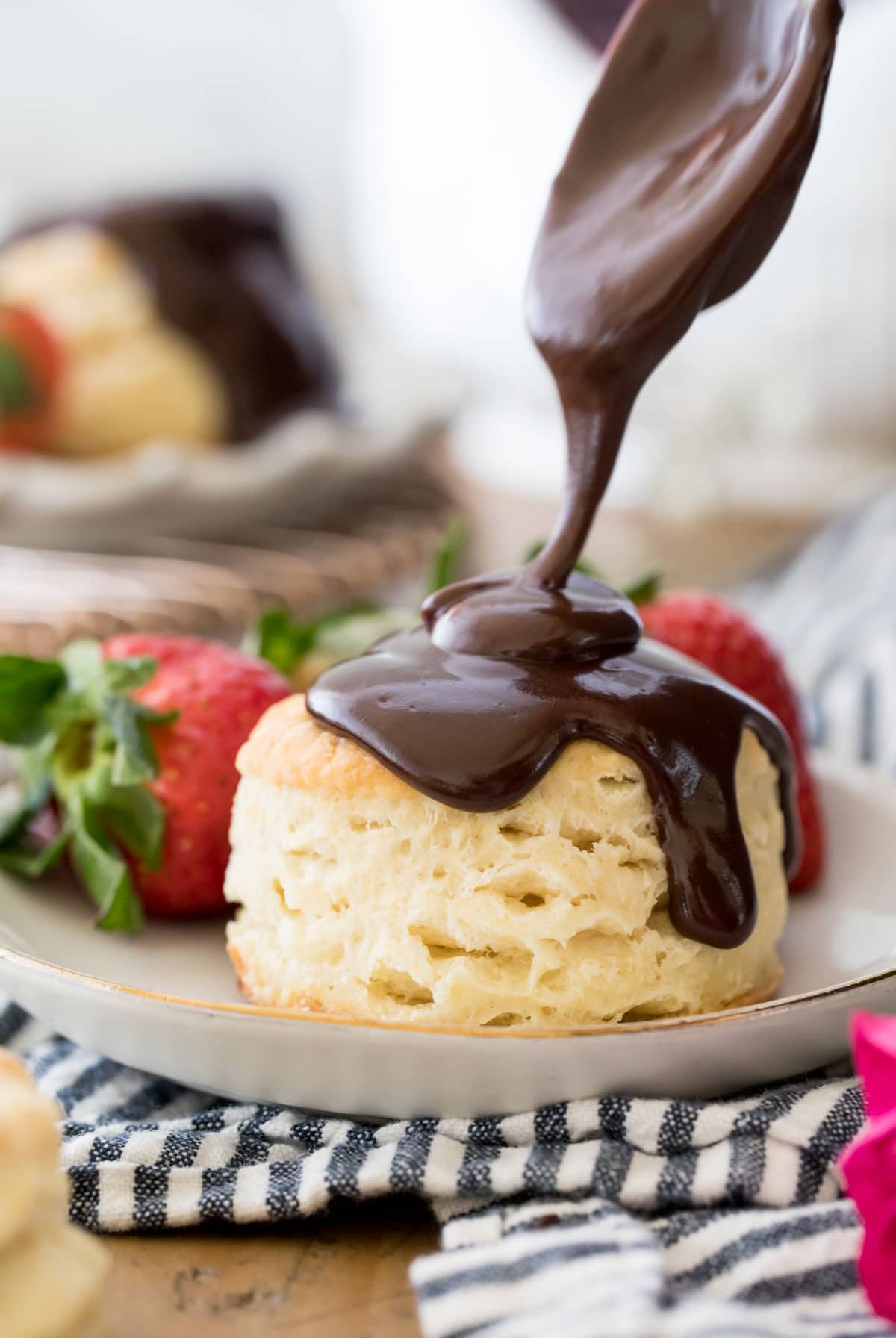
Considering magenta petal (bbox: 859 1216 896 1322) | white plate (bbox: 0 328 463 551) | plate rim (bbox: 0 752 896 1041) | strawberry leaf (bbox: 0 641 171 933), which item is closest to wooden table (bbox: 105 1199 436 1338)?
plate rim (bbox: 0 752 896 1041)

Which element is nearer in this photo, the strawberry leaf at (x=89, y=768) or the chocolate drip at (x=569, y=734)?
the chocolate drip at (x=569, y=734)

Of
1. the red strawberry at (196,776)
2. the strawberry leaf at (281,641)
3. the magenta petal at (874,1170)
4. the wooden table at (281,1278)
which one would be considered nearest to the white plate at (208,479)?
the strawberry leaf at (281,641)

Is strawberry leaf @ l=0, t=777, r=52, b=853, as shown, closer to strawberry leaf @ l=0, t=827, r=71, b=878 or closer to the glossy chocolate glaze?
strawberry leaf @ l=0, t=827, r=71, b=878

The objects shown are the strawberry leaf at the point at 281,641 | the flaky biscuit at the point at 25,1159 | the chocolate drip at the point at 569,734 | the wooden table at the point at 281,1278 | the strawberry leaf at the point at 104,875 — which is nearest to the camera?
the flaky biscuit at the point at 25,1159

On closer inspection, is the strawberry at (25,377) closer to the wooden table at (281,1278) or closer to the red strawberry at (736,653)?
the red strawberry at (736,653)

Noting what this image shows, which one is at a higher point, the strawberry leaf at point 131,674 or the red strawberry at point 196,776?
the strawberry leaf at point 131,674

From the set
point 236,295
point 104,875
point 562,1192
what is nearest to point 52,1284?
point 562,1192

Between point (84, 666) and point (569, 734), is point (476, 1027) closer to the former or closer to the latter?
point (569, 734)
